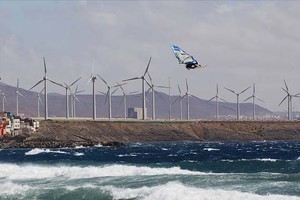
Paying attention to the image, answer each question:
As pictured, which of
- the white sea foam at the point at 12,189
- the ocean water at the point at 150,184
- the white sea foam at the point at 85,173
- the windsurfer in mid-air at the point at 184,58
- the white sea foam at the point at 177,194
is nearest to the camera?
the windsurfer in mid-air at the point at 184,58

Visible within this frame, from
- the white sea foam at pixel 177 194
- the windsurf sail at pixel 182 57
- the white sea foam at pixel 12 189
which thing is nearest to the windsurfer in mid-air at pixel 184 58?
the windsurf sail at pixel 182 57

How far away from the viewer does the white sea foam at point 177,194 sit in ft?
167

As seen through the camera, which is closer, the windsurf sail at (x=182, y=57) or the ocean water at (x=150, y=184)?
the windsurf sail at (x=182, y=57)

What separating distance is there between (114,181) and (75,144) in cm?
10817

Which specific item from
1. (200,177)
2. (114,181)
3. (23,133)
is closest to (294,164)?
(200,177)

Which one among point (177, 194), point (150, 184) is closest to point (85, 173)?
point (150, 184)

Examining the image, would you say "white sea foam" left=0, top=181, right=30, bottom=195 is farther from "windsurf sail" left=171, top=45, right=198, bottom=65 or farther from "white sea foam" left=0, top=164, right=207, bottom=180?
"windsurf sail" left=171, top=45, right=198, bottom=65

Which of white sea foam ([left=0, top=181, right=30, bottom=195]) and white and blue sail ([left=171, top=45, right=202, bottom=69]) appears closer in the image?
white and blue sail ([left=171, top=45, right=202, bottom=69])

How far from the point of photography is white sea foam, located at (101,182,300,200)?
2007 inches

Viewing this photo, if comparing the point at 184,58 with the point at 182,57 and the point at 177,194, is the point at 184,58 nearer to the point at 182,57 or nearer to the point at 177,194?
the point at 182,57

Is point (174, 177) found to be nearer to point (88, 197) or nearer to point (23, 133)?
point (88, 197)

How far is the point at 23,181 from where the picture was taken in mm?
68438

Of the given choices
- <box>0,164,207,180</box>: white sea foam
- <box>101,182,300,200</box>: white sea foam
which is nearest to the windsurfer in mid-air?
<box>101,182,300,200</box>: white sea foam

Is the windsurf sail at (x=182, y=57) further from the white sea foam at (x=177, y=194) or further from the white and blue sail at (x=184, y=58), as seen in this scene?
the white sea foam at (x=177, y=194)
